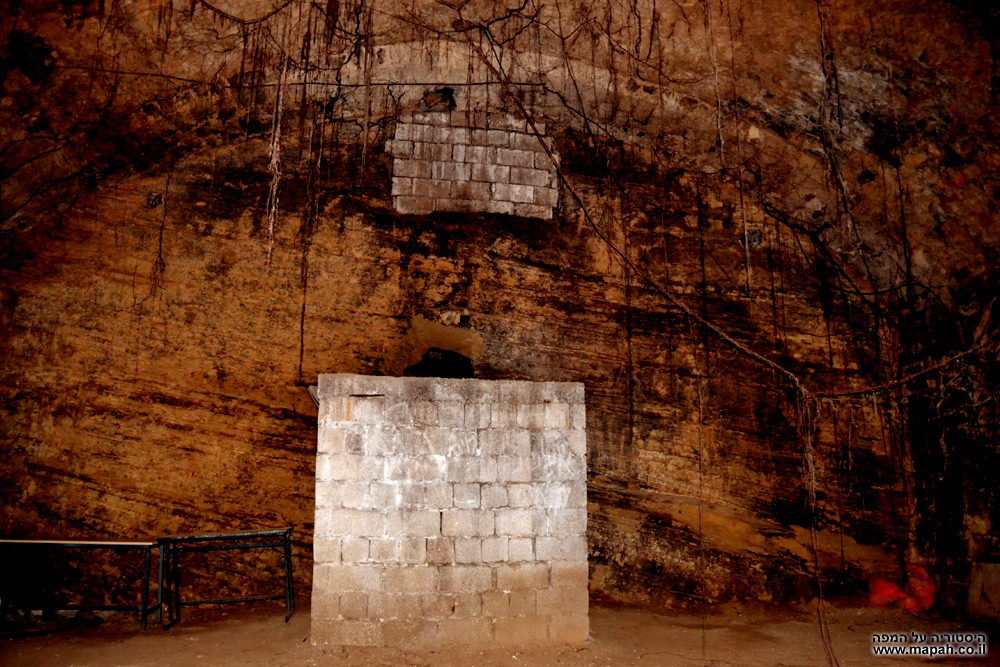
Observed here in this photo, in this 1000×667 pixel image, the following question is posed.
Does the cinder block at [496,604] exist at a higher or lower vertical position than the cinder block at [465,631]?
higher

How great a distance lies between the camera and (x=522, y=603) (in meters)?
4.80

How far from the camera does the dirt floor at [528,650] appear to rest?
180 inches

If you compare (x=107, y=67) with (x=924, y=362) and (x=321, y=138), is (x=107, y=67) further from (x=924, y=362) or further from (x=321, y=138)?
(x=924, y=362)

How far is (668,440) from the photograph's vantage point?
6.48 metres

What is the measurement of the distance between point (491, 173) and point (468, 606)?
4.20m

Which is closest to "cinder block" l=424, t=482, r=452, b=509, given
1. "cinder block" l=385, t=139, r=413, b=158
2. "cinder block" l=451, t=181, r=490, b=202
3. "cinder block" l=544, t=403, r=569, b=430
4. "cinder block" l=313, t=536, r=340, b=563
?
"cinder block" l=313, t=536, r=340, b=563

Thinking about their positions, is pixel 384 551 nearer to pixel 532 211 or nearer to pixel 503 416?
pixel 503 416

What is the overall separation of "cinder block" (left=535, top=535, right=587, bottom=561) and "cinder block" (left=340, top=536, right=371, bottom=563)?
123cm

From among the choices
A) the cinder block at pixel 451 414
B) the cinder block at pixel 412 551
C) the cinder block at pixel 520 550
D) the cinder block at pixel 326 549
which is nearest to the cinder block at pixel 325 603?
the cinder block at pixel 326 549

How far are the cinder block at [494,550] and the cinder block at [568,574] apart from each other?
1.21 ft

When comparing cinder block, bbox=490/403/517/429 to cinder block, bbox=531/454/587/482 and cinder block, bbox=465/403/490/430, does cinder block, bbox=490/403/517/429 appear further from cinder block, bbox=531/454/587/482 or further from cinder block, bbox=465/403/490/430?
cinder block, bbox=531/454/587/482

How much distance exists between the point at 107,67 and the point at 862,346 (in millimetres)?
8081

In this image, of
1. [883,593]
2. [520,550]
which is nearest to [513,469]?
[520,550]

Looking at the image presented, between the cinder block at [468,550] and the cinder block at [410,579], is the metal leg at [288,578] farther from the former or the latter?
the cinder block at [468,550]
